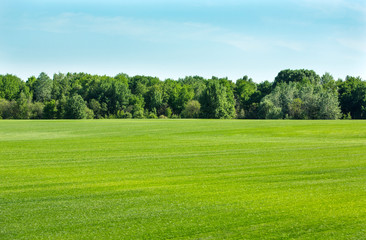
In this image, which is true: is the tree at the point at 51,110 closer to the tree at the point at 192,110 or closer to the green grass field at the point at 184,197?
the tree at the point at 192,110

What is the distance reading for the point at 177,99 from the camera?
11069 centimetres

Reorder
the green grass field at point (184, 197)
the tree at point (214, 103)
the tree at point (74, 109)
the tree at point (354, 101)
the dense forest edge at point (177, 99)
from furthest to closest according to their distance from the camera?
the tree at point (214, 103) < the tree at point (74, 109) < the tree at point (354, 101) < the dense forest edge at point (177, 99) < the green grass field at point (184, 197)

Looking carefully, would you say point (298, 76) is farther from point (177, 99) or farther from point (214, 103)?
point (177, 99)

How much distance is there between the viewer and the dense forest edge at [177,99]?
275ft

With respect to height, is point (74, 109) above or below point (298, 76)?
below

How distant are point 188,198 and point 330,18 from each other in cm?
4837

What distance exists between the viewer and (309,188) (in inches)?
380

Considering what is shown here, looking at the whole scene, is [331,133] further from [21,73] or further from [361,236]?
[21,73]

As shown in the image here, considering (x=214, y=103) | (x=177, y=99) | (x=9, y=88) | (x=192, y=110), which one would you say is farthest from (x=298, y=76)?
(x=9, y=88)

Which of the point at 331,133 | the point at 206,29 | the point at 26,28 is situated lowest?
the point at 331,133

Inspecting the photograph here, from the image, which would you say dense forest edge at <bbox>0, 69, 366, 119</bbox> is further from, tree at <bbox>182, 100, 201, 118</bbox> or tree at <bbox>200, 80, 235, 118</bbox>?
tree at <bbox>182, 100, 201, 118</bbox>

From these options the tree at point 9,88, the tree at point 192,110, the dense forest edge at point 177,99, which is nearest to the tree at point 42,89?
the dense forest edge at point 177,99

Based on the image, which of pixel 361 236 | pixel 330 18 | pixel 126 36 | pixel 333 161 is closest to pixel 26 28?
pixel 126 36

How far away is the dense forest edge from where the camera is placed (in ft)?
275
